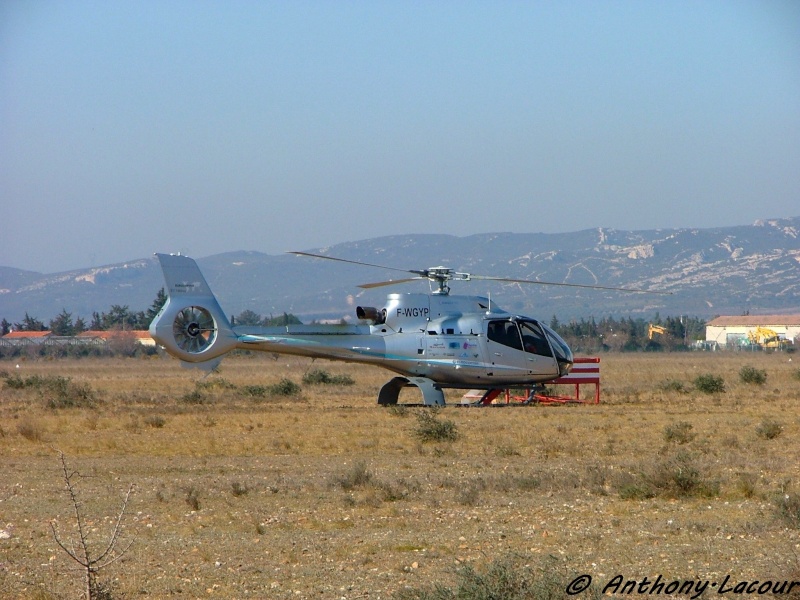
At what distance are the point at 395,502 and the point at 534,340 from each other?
15.7 meters

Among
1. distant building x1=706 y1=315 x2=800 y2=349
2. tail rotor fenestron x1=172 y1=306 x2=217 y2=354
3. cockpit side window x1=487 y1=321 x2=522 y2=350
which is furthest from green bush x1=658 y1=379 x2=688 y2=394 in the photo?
distant building x1=706 y1=315 x2=800 y2=349

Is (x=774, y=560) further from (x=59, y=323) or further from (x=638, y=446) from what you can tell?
(x=59, y=323)

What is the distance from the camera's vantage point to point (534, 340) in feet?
92.6

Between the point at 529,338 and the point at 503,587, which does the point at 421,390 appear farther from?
the point at 503,587

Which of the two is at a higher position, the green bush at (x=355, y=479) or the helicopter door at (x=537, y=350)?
the helicopter door at (x=537, y=350)

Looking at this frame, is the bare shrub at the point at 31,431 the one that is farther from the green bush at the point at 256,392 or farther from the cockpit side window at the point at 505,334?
the cockpit side window at the point at 505,334

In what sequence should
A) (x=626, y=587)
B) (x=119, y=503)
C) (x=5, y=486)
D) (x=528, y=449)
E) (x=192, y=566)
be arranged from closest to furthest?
(x=626, y=587)
(x=192, y=566)
(x=119, y=503)
(x=5, y=486)
(x=528, y=449)

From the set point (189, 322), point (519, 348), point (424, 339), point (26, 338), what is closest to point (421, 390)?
point (424, 339)

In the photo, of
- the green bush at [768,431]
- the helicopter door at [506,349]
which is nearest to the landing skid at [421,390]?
the helicopter door at [506,349]

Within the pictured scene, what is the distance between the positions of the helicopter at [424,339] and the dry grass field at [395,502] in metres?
2.00

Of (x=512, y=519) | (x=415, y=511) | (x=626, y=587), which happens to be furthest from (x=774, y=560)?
(x=415, y=511)

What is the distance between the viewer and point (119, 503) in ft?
43.1

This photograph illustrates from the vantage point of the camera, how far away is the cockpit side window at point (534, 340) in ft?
92.3

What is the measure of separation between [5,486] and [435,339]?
1434 centimetres
